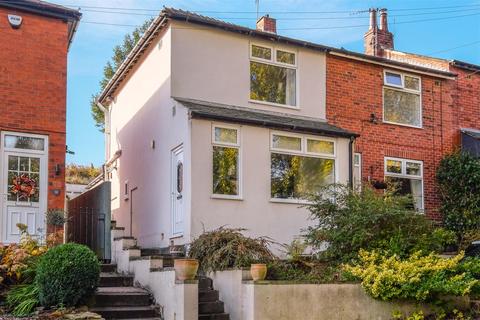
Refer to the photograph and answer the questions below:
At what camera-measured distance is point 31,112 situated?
12883 mm

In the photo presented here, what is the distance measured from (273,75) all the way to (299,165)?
8.63ft

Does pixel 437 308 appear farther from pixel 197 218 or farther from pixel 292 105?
pixel 292 105

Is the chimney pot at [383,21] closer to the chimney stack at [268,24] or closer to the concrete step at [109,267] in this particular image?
the chimney stack at [268,24]

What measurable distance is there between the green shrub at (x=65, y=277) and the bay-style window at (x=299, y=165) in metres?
5.41

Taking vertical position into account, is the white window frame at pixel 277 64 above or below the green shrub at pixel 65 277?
above

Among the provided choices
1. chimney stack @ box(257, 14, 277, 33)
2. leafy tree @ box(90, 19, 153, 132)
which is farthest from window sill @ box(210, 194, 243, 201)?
leafy tree @ box(90, 19, 153, 132)

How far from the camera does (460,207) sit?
16.8 meters

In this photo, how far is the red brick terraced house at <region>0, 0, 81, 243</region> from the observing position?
1255 centimetres

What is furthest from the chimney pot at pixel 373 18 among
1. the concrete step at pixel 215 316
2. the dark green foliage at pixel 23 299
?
the dark green foliage at pixel 23 299

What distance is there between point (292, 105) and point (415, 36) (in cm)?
523

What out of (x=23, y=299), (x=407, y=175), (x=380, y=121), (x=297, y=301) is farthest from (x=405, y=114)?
(x=23, y=299)

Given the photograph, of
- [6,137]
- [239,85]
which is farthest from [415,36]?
[6,137]

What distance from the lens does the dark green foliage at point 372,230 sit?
442 inches

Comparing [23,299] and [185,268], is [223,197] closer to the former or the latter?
[185,268]
